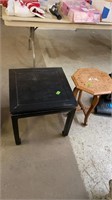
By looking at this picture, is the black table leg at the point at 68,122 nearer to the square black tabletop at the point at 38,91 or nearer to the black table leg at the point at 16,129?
the square black tabletop at the point at 38,91

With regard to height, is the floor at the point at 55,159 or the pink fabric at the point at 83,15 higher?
the pink fabric at the point at 83,15

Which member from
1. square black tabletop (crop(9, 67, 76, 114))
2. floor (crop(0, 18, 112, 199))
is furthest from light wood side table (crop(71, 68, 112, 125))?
floor (crop(0, 18, 112, 199))

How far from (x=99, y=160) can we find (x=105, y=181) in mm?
173

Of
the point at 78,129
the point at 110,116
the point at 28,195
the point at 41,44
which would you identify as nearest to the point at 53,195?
the point at 28,195

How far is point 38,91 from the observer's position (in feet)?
4.41

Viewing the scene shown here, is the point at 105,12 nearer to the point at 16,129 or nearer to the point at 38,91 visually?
the point at 38,91

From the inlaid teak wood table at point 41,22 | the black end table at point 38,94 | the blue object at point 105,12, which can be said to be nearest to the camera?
the black end table at point 38,94

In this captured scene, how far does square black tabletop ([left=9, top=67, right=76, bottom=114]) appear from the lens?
1.24 metres

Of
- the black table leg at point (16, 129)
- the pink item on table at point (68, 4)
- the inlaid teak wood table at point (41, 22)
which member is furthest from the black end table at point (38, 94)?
the pink item on table at point (68, 4)

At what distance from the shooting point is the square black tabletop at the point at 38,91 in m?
1.24

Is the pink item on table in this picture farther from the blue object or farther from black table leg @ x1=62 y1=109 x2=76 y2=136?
black table leg @ x1=62 y1=109 x2=76 y2=136

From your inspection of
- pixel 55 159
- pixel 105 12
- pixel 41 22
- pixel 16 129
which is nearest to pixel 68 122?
pixel 55 159

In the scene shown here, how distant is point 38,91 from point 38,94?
0.11 ft

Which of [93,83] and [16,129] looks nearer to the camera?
[16,129]
